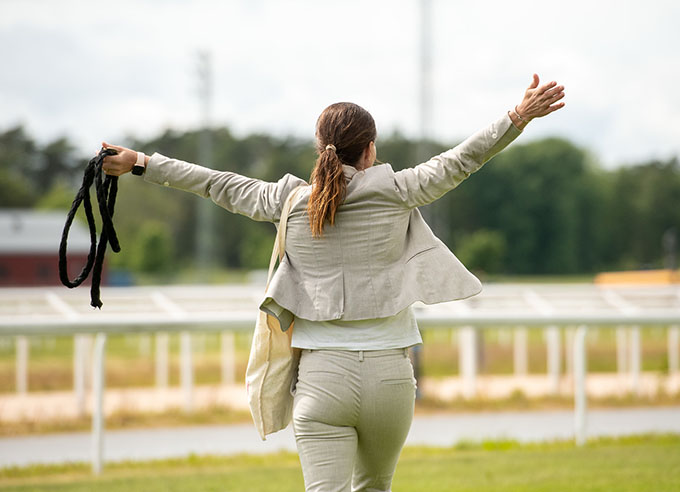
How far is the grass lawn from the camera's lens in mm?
6188

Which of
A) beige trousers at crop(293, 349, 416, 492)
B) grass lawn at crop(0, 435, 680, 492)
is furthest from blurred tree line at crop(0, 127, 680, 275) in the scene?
beige trousers at crop(293, 349, 416, 492)

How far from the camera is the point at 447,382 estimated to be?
47.0 ft

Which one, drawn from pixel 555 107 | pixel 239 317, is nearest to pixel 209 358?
pixel 239 317

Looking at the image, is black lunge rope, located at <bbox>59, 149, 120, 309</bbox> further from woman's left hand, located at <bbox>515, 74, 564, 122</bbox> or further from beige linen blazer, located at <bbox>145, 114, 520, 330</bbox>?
woman's left hand, located at <bbox>515, 74, 564, 122</bbox>

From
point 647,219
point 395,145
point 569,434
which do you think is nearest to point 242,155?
point 395,145

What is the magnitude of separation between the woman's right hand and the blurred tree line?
6365 cm

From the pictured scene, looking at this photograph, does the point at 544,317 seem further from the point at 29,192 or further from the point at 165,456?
the point at 29,192

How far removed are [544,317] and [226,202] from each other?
19.7 feet

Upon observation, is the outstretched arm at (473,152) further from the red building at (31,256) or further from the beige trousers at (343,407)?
the red building at (31,256)

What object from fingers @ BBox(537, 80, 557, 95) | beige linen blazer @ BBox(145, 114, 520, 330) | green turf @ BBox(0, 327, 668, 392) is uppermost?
fingers @ BBox(537, 80, 557, 95)

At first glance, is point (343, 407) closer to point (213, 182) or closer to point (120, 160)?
point (213, 182)

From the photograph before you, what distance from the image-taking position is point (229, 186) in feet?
11.5

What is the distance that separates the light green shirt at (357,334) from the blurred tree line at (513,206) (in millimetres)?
63906

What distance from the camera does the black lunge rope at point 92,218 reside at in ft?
11.5
